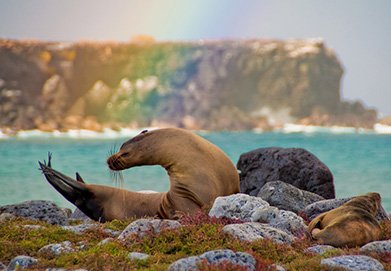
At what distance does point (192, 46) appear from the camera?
179 metres

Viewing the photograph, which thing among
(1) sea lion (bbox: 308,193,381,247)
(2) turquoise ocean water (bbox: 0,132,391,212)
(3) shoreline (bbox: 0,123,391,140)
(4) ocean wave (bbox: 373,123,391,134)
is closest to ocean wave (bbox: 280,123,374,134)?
(3) shoreline (bbox: 0,123,391,140)

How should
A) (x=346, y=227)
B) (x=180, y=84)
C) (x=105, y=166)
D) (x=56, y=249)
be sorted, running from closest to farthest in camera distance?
1. (x=56, y=249)
2. (x=346, y=227)
3. (x=105, y=166)
4. (x=180, y=84)

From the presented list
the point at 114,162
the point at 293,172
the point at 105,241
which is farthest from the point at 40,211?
the point at 293,172

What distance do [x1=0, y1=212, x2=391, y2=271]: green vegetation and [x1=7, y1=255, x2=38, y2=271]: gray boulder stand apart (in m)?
0.12

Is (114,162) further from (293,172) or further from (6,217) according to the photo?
(293,172)

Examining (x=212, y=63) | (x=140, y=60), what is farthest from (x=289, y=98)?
(x=140, y=60)

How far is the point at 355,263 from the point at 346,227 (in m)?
1.91

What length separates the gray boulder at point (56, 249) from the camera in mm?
11742

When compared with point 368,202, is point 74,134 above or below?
below

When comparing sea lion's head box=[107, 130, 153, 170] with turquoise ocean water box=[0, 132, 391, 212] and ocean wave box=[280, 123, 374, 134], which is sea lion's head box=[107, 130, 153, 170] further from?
ocean wave box=[280, 123, 374, 134]

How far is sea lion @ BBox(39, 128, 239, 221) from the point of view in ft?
48.2

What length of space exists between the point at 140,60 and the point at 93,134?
42578 millimetres

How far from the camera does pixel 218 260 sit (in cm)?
1016

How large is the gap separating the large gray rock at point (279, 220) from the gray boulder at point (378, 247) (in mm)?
1401
